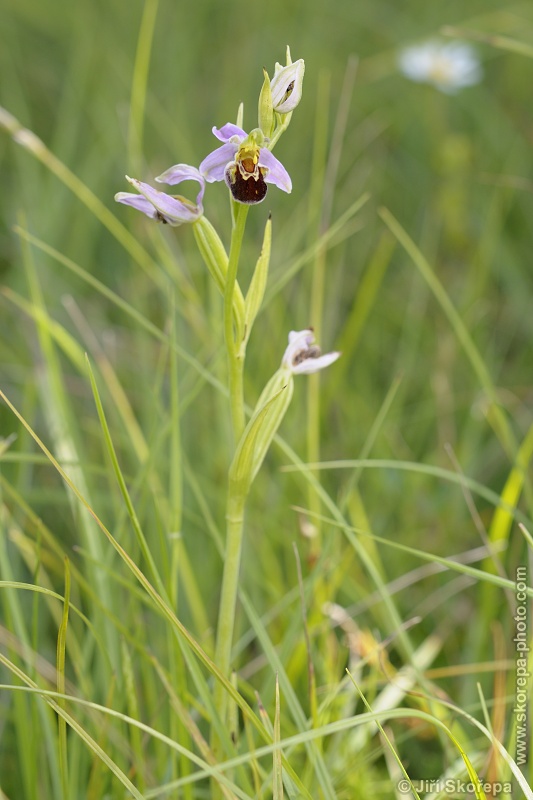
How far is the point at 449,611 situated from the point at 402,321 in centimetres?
117

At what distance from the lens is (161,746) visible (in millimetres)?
1530

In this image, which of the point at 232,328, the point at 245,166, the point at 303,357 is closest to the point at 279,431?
the point at 303,357

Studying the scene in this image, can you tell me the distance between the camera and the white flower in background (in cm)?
357

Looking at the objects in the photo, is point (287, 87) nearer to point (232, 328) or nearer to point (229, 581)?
point (232, 328)

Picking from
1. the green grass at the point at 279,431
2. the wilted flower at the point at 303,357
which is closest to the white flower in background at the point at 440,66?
the green grass at the point at 279,431

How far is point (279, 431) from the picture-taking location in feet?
8.07

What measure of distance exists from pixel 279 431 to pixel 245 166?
127cm

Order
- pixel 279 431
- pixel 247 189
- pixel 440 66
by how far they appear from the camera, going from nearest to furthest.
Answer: pixel 247 189, pixel 279 431, pixel 440 66

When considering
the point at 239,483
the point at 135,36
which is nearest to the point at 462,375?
the point at 239,483

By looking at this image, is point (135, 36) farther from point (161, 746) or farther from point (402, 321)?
point (161, 746)

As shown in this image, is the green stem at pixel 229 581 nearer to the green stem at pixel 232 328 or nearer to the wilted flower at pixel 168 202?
the green stem at pixel 232 328

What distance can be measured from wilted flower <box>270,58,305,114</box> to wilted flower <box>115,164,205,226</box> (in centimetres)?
17

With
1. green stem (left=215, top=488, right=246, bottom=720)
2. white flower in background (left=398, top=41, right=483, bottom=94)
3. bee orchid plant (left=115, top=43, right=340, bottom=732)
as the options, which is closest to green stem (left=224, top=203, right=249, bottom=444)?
bee orchid plant (left=115, top=43, right=340, bottom=732)

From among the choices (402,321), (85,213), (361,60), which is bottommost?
(402,321)
